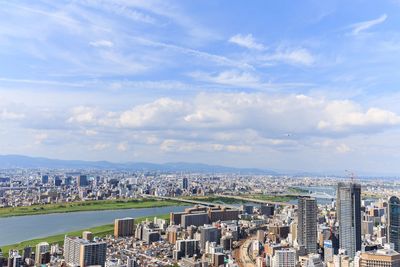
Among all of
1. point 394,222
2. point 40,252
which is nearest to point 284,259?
point 394,222

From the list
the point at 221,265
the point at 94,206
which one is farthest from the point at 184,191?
the point at 221,265

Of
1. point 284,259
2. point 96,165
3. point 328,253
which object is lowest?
point 328,253

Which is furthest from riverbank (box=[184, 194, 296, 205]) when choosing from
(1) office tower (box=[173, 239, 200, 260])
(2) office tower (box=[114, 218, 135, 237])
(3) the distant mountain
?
(3) the distant mountain

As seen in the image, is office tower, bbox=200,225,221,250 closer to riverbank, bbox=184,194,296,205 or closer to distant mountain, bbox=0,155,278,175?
riverbank, bbox=184,194,296,205

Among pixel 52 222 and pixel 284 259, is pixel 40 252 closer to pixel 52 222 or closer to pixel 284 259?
pixel 284 259

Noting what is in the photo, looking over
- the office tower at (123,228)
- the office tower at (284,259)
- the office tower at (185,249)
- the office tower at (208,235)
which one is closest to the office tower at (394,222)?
the office tower at (284,259)

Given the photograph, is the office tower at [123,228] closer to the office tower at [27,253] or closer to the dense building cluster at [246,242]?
the dense building cluster at [246,242]

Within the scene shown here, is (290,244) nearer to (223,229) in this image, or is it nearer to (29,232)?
(223,229)
